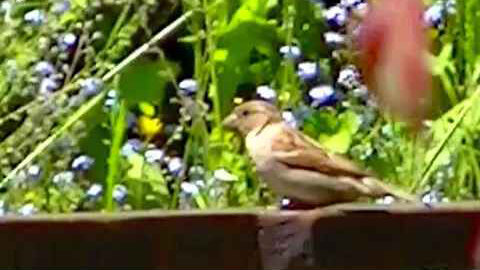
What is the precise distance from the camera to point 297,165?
3.99 metres

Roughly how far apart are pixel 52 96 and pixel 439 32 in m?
1.09

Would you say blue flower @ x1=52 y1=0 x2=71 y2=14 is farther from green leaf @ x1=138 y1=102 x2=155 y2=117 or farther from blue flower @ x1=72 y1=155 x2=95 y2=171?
blue flower @ x1=72 y1=155 x2=95 y2=171

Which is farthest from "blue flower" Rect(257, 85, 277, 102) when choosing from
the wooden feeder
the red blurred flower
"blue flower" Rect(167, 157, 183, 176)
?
the red blurred flower

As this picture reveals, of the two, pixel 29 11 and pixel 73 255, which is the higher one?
pixel 29 11

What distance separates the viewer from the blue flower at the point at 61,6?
4.63 metres

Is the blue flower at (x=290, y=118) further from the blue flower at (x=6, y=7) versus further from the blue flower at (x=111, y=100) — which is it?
the blue flower at (x=6, y=7)

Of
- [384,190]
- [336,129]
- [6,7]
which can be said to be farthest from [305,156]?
[6,7]

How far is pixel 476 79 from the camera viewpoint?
Answer: 4.18m

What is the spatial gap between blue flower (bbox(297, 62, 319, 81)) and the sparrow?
0.19 metres

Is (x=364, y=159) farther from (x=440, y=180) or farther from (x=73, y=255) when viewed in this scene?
(x=73, y=255)

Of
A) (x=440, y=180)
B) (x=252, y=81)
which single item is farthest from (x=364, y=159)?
(x=252, y=81)

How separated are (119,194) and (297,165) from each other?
0.52 metres

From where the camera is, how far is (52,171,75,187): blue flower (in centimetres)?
422

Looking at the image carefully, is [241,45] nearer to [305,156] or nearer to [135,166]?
[135,166]
